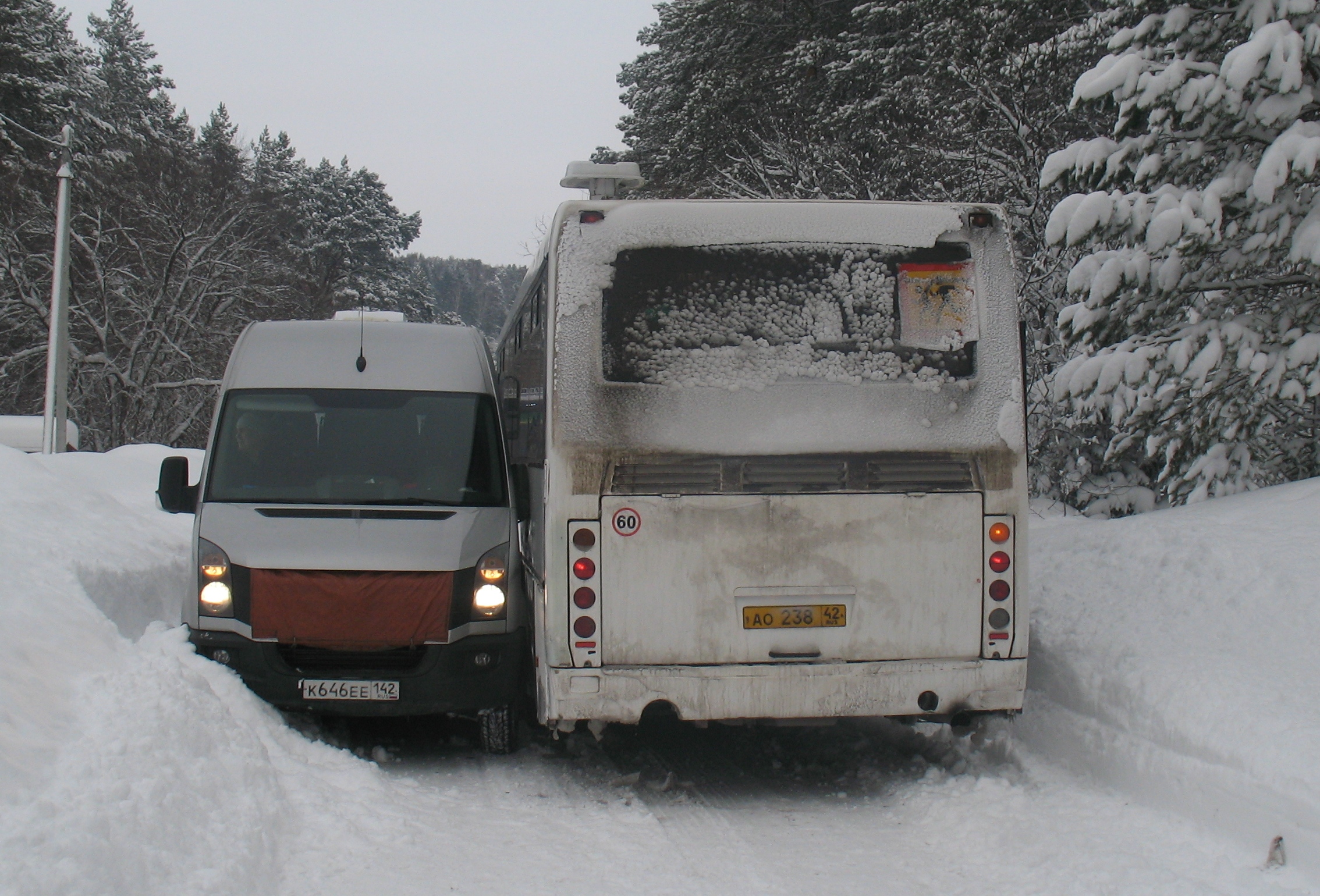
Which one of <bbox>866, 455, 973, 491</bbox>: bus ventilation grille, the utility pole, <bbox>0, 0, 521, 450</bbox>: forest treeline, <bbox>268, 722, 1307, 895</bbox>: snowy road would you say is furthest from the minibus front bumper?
<bbox>0, 0, 521, 450</bbox>: forest treeline

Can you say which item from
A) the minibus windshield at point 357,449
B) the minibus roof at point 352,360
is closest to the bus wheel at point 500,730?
the minibus windshield at point 357,449

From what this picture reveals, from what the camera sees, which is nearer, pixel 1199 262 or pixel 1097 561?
pixel 1097 561

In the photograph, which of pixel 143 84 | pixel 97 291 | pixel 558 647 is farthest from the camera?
pixel 143 84

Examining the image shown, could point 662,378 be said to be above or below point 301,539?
above

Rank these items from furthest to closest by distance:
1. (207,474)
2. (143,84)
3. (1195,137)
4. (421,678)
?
Result: (143,84) < (1195,137) < (207,474) < (421,678)

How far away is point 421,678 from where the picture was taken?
717 centimetres

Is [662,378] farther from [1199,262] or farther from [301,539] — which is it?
[1199,262]

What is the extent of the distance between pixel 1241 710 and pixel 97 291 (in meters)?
38.6

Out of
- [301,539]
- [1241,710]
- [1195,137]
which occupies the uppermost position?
[1195,137]

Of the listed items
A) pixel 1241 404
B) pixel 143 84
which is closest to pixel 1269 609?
pixel 1241 404

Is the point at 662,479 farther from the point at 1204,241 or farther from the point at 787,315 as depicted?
the point at 1204,241

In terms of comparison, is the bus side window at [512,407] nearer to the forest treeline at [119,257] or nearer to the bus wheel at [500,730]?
the bus wheel at [500,730]

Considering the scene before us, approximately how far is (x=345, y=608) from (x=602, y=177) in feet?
9.87

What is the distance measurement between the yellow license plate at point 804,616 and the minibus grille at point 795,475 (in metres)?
0.57
